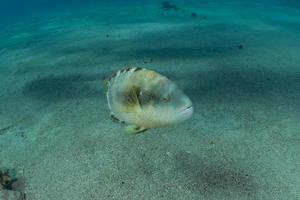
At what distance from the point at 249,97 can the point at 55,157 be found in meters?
3.48

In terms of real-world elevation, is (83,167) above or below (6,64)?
above

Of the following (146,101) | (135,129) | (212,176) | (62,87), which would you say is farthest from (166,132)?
(62,87)

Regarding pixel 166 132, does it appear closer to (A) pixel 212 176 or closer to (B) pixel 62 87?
(A) pixel 212 176

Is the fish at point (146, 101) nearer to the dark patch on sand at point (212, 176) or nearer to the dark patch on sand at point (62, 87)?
the dark patch on sand at point (212, 176)

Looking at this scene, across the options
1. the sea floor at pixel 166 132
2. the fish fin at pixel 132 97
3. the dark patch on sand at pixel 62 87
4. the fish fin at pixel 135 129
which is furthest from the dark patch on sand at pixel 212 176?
the dark patch on sand at pixel 62 87

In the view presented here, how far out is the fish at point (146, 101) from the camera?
2174 millimetres

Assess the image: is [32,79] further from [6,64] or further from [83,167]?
Answer: [83,167]

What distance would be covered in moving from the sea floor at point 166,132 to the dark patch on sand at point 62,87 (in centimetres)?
3

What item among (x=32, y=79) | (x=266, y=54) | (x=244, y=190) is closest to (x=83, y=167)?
(x=244, y=190)

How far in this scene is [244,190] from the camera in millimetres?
3758

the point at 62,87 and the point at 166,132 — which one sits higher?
the point at 166,132

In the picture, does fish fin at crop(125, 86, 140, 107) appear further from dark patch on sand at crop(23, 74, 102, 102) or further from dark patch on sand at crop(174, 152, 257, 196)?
dark patch on sand at crop(23, 74, 102, 102)

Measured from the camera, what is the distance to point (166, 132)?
4.83m

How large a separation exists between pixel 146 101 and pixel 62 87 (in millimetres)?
5095
